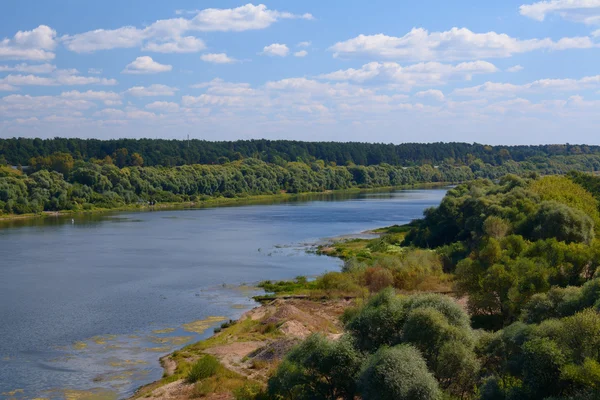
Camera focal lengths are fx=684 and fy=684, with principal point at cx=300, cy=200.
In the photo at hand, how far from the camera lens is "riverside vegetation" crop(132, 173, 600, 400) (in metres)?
17.4

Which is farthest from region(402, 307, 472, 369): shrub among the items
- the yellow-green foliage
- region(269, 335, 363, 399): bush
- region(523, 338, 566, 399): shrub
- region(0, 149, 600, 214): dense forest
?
region(0, 149, 600, 214): dense forest

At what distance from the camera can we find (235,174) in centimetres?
13225

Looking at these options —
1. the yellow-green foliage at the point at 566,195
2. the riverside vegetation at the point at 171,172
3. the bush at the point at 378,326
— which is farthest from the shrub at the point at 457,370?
the riverside vegetation at the point at 171,172

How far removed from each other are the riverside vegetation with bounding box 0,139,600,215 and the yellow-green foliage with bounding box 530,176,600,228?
1347cm

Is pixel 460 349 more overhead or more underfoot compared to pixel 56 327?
more overhead

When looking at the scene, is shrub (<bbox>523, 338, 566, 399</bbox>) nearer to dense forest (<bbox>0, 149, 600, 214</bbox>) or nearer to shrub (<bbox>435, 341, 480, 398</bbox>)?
shrub (<bbox>435, 341, 480, 398</bbox>)

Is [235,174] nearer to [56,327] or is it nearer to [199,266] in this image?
[199,266]

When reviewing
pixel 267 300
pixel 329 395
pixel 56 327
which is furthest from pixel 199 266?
pixel 329 395

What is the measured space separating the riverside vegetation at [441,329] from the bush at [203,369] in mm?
71

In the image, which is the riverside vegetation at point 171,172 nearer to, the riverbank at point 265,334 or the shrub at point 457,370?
the riverbank at point 265,334

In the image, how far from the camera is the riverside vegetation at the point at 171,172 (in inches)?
3839

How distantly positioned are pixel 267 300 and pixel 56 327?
1153 centimetres

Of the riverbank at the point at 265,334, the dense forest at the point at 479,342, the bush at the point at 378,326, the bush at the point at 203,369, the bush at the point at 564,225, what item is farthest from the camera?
the bush at the point at 564,225

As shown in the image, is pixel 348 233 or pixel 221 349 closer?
pixel 221 349
